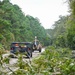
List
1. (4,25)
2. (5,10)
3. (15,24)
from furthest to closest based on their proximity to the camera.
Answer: (15,24) → (5,10) → (4,25)

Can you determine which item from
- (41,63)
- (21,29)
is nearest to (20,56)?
(41,63)

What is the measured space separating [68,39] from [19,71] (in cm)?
3411

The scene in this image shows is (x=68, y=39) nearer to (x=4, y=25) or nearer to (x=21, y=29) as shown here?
(x=4, y=25)

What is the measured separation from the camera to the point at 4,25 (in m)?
48.1

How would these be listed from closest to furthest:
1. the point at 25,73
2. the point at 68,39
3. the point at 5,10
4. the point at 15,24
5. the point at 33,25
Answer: the point at 25,73, the point at 68,39, the point at 5,10, the point at 15,24, the point at 33,25

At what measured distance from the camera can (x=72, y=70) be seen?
660 cm

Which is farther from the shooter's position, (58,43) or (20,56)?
(58,43)

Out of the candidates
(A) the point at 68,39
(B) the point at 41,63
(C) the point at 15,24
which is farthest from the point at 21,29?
(B) the point at 41,63

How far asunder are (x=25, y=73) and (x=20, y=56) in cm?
121

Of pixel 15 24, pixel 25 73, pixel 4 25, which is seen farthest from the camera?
pixel 15 24

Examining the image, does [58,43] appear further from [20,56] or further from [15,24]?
[20,56]

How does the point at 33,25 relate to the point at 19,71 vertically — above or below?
above

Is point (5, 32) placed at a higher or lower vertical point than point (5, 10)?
lower

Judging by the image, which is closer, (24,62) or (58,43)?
(24,62)
